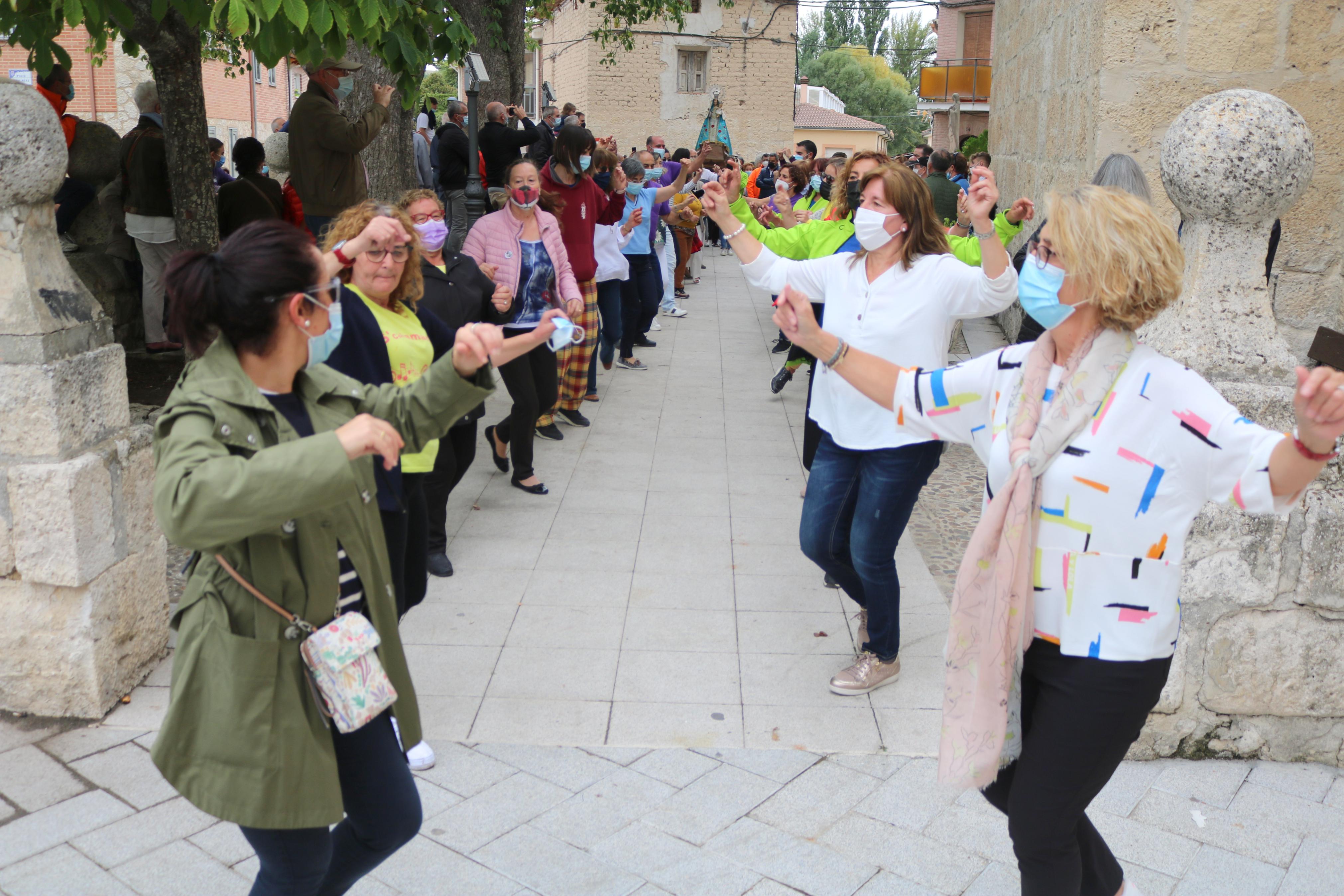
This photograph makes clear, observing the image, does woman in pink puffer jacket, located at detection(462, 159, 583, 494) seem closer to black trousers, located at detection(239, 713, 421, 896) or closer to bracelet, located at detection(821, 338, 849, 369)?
bracelet, located at detection(821, 338, 849, 369)

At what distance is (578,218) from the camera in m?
8.47

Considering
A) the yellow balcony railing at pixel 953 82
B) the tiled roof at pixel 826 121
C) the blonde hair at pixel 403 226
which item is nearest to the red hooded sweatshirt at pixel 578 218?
the blonde hair at pixel 403 226

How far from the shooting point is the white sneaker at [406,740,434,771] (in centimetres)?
379

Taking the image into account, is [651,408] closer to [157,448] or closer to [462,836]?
[462,836]

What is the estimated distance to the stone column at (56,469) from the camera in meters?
3.82

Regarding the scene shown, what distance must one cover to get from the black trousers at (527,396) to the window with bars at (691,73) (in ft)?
105

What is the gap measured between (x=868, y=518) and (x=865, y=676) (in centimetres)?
68

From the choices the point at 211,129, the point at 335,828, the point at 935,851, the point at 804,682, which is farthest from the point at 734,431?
the point at 211,129

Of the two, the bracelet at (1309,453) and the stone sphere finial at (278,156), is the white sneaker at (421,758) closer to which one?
the bracelet at (1309,453)

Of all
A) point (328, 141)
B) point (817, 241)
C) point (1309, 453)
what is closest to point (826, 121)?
point (328, 141)

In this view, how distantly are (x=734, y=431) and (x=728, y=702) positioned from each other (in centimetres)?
456

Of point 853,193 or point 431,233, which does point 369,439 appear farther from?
point 853,193

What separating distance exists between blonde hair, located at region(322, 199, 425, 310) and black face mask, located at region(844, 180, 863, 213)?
1786 mm

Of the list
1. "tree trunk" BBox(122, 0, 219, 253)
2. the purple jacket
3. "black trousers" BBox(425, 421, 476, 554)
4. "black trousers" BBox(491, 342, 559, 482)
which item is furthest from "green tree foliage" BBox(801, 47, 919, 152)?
"black trousers" BBox(425, 421, 476, 554)
